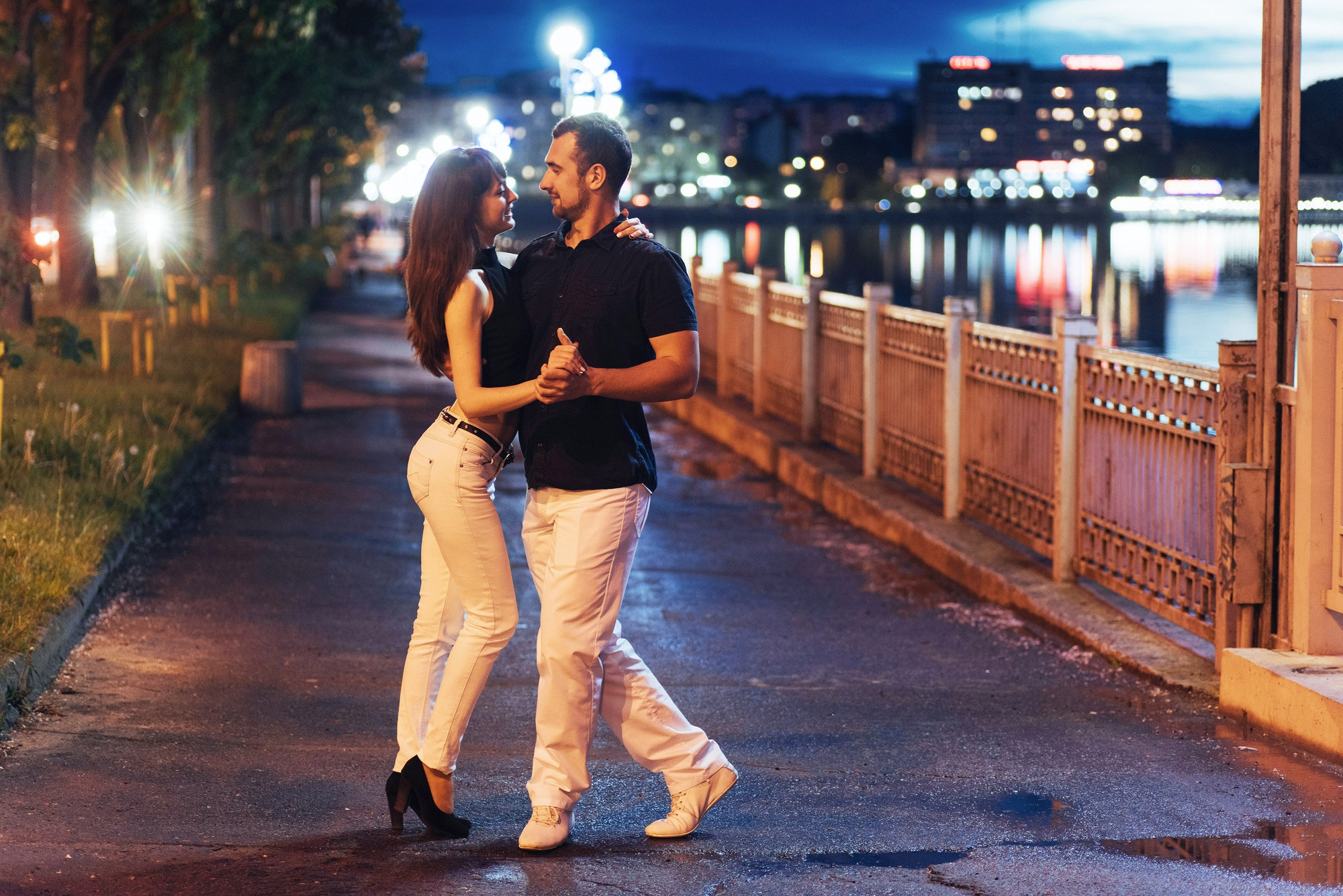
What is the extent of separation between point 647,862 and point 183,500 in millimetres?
7342

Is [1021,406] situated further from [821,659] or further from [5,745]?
[5,745]

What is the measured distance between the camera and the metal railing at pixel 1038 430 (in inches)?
271

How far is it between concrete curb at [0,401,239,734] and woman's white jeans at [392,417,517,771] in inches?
70.5

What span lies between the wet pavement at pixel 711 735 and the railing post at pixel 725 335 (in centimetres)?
680

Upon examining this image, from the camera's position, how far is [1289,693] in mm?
5715

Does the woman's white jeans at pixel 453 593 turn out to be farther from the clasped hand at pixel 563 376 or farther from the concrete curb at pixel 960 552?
the concrete curb at pixel 960 552

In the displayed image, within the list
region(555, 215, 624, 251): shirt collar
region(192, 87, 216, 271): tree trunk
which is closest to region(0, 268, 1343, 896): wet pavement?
region(555, 215, 624, 251): shirt collar

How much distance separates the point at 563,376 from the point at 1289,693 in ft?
10.2

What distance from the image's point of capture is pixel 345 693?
21.0 ft

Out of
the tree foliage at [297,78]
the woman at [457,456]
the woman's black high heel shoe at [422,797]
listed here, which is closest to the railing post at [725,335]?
the tree foliage at [297,78]

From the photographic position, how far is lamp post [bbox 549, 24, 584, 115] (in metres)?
29.0

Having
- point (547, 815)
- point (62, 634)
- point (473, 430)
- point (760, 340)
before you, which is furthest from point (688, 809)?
point (760, 340)

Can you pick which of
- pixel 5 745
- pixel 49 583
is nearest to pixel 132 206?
pixel 49 583

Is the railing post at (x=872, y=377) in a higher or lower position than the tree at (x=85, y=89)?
lower
